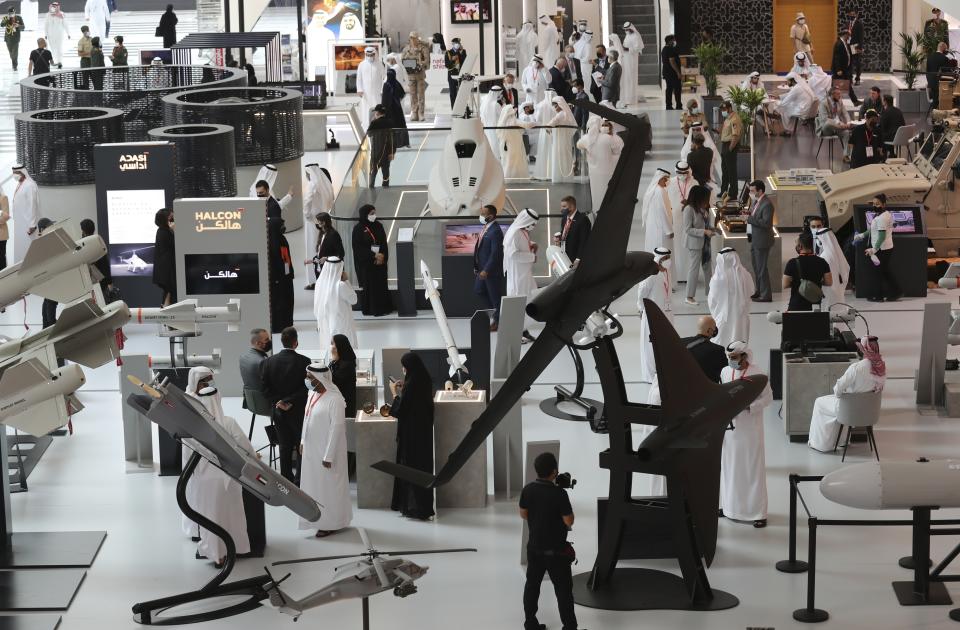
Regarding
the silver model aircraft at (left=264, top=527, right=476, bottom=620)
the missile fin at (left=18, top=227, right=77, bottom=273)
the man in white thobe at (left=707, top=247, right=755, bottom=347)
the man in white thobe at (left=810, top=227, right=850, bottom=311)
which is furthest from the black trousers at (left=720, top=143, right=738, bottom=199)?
the silver model aircraft at (left=264, top=527, right=476, bottom=620)

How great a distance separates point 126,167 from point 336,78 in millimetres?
20372

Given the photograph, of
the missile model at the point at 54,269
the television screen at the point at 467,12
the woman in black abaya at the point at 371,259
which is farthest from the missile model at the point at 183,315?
the television screen at the point at 467,12

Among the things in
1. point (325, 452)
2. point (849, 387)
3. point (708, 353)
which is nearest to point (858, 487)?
point (708, 353)

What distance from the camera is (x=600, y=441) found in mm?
14500

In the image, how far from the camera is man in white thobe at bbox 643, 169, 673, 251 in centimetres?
1914

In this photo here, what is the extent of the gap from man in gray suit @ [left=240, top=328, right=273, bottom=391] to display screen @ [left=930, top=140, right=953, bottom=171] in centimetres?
1143

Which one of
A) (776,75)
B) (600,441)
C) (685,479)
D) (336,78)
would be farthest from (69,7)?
(685,479)

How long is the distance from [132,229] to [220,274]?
3.19m

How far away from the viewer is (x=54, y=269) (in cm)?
1113

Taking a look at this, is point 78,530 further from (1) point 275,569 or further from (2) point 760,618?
(2) point 760,618

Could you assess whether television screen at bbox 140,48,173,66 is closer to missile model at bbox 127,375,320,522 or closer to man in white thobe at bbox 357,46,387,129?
man in white thobe at bbox 357,46,387,129

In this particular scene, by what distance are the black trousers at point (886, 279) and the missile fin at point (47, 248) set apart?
11.5 metres

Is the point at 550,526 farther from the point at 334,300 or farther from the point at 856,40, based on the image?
the point at 856,40

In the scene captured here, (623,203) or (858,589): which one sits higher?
(623,203)
